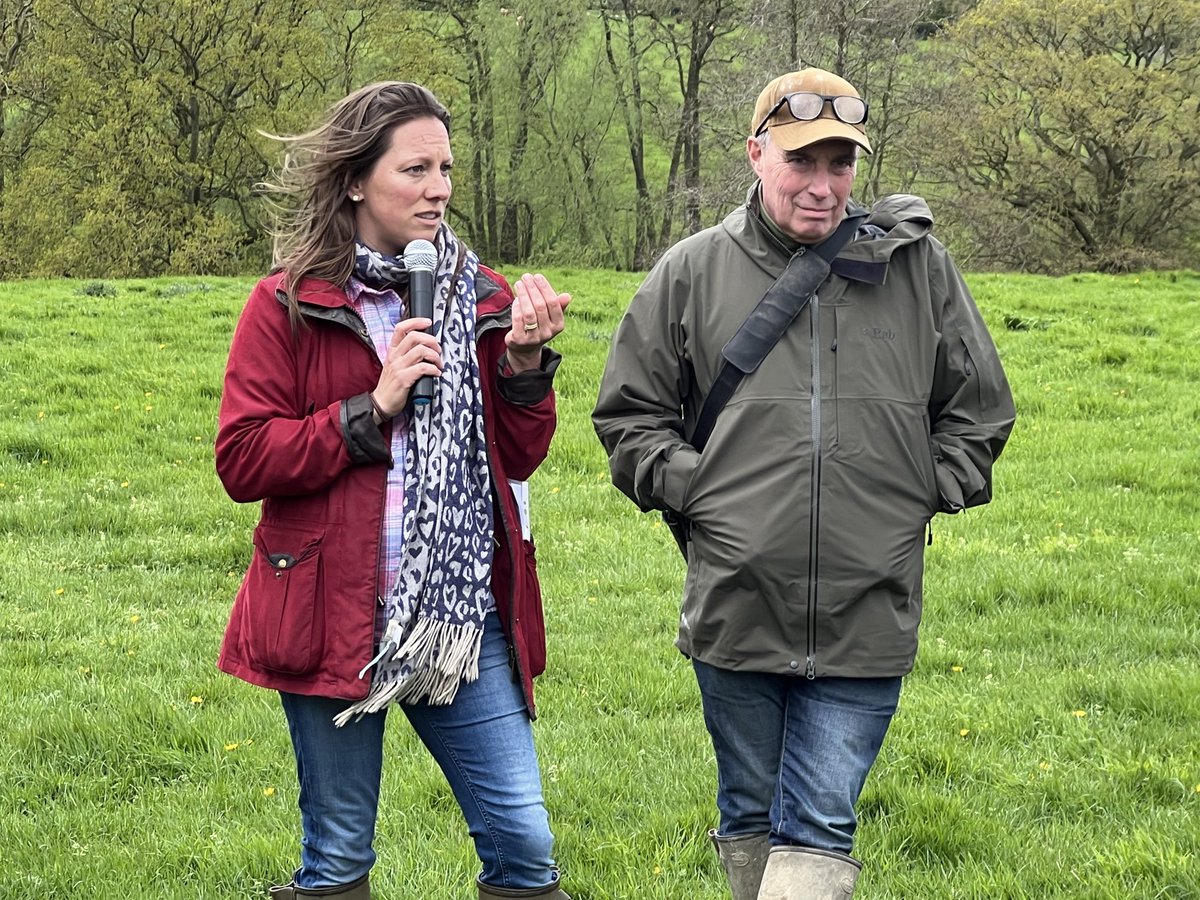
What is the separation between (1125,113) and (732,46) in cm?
1091

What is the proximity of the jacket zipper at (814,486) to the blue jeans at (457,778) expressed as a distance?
0.71 meters

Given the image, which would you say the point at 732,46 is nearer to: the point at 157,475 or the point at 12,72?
the point at 12,72

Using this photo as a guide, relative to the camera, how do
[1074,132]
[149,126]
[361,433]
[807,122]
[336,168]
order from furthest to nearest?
[149,126]
[1074,132]
[807,122]
[336,168]
[361,433]

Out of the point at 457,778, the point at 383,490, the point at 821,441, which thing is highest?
the point at 821,441

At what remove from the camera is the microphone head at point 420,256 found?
10.3ft

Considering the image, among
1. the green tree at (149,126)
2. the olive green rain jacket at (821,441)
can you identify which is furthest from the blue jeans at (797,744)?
the green tree at (149,126)

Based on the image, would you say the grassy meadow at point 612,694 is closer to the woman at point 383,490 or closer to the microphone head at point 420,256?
the woman at point 383,490

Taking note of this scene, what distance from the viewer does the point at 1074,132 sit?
1110 inches

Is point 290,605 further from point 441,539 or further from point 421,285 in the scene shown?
point 421,285

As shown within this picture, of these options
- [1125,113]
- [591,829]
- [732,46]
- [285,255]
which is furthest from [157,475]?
[732,46]

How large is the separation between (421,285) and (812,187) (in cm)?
101

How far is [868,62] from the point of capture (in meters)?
23.7

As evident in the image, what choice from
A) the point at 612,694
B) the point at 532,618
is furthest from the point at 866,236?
the point at 612,694

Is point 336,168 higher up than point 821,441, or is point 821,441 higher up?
point 336,168
